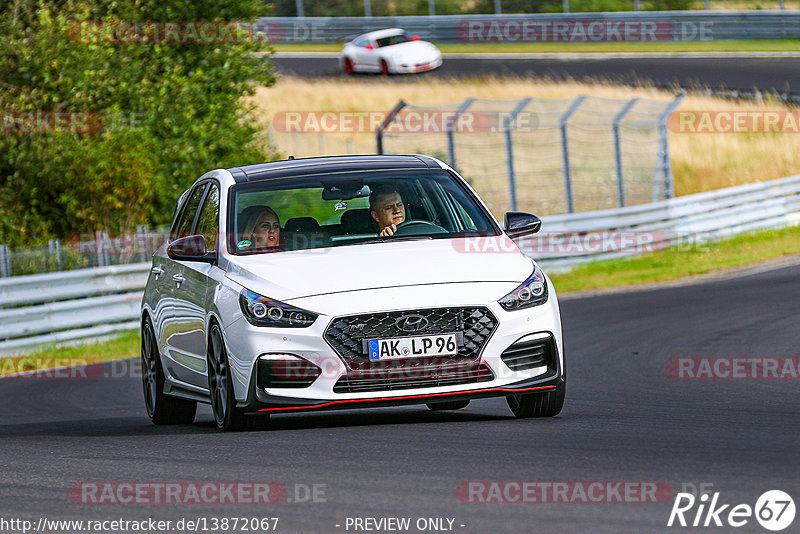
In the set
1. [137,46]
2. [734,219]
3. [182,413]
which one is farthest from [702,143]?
[182,413]

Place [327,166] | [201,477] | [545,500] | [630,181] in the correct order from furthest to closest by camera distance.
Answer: [630,181] → [327,166] → [201,477] → [545,500]

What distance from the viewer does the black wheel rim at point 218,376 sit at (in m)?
8.64

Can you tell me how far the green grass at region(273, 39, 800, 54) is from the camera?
4606cm

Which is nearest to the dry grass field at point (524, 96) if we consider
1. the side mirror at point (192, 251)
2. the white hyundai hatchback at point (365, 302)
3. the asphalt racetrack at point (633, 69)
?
the asphalt racetrack at point (633, 69)

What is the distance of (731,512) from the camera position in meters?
5.54

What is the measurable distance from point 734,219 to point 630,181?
12.1 ft

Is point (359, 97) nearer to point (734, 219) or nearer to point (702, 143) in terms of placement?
point (702, 143)

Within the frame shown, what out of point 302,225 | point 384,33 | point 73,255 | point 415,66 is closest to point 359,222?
point 302,225

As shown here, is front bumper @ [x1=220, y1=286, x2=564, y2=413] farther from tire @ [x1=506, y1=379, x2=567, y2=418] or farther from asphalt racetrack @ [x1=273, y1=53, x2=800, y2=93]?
asphalt racetrack @ [x1=273, y1=53, x2=800, y2=93]

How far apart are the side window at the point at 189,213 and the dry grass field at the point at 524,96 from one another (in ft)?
69.4

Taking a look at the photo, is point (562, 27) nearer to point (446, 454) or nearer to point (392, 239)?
point (392, 239)

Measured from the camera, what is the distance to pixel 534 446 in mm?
7363

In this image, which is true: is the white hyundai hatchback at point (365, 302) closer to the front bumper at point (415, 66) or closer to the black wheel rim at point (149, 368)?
the black wheel rim at point (149, 368)

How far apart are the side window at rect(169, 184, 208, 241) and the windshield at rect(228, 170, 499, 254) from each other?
93cm
